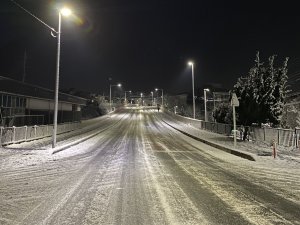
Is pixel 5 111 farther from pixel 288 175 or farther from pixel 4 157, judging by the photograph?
pixel 288 175

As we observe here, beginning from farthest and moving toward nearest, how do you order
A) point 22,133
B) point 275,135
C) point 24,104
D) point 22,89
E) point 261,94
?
point 24,104
point 22,89
point 261,94
point 22,133
point 275,135

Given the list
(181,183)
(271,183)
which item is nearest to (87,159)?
(181,183)

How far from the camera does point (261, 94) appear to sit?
96.7 feet

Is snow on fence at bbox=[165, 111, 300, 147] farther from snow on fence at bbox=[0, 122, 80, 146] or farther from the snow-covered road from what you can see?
snow on fence at bbox=[0, 122, 80, 146]

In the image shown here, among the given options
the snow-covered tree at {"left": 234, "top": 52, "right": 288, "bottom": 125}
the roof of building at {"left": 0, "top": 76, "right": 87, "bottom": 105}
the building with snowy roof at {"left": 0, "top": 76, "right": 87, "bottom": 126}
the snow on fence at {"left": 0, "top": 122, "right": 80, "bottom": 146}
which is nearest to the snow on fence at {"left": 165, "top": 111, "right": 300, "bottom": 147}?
the snow-covered tree at {"left": 234, "top": 52, "right": 288, "bottom": 125}

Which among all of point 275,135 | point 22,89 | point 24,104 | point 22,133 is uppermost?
point 22,89

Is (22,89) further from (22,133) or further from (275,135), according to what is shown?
(275,135)

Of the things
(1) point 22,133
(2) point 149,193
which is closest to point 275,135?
(2) point 149,193

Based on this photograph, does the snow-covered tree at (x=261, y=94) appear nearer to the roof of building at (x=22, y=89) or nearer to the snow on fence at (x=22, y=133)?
the snow on fence at (x=22, y=133)

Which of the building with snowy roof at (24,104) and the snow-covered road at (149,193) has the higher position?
the building with snowy roof at (24,104)

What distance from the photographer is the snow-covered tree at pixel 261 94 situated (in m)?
28.2

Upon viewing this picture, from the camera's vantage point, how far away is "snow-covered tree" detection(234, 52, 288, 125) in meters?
28.2

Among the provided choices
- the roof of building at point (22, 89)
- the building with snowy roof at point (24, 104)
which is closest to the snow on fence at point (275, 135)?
the roof of building at point (22, 89)

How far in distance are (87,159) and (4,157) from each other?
4.17 m
